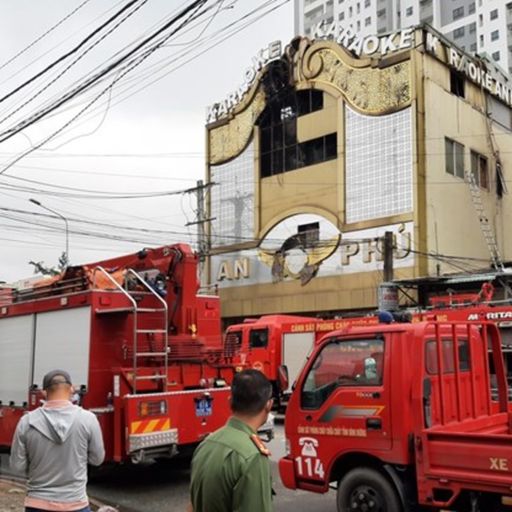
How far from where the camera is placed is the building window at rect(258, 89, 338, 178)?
32375 mm

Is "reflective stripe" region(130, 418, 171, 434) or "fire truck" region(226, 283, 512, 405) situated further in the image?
"fire truck" region(226, 283, 512, 405)

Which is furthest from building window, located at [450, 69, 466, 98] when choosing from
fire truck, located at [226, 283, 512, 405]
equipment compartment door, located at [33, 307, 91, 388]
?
equipment compartment door, located at [33, 307, 91, 388]

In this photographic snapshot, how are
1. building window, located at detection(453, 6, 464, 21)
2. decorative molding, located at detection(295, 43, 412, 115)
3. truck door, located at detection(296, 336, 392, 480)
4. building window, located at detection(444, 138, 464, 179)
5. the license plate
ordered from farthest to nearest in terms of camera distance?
building window, located at detection(453, 6, 464, 21)
building window, located at detection(444, 138, 464, 179)
decorative molding, located at detection(295, 43, 412, 115)
the license plate
truck door, located at detection(296, 336, 392, 480)

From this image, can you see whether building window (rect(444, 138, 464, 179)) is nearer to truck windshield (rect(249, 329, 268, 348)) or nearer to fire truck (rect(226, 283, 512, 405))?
fire truck (rect(226, 283, 512, 405))

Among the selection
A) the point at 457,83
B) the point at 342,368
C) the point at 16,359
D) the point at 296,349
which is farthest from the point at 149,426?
the point at 457,83

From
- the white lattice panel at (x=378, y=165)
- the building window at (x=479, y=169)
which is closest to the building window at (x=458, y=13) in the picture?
the building window at (x=479, y=169)

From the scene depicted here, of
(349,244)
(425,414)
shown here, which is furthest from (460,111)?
(425,414)

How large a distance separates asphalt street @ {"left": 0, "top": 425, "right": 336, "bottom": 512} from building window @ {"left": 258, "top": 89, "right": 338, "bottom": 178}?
2328 cm

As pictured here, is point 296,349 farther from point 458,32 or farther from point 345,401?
point 458,32

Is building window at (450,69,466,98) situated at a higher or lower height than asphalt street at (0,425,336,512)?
higher

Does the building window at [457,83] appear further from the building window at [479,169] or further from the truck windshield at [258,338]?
the truck windshield at [258,338]

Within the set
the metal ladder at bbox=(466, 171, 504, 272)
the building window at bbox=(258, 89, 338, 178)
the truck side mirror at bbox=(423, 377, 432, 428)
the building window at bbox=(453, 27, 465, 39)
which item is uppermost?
the building window at bbox=(453, 27, 465, 39)

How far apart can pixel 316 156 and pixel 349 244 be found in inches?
200

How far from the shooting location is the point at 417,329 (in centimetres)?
607
